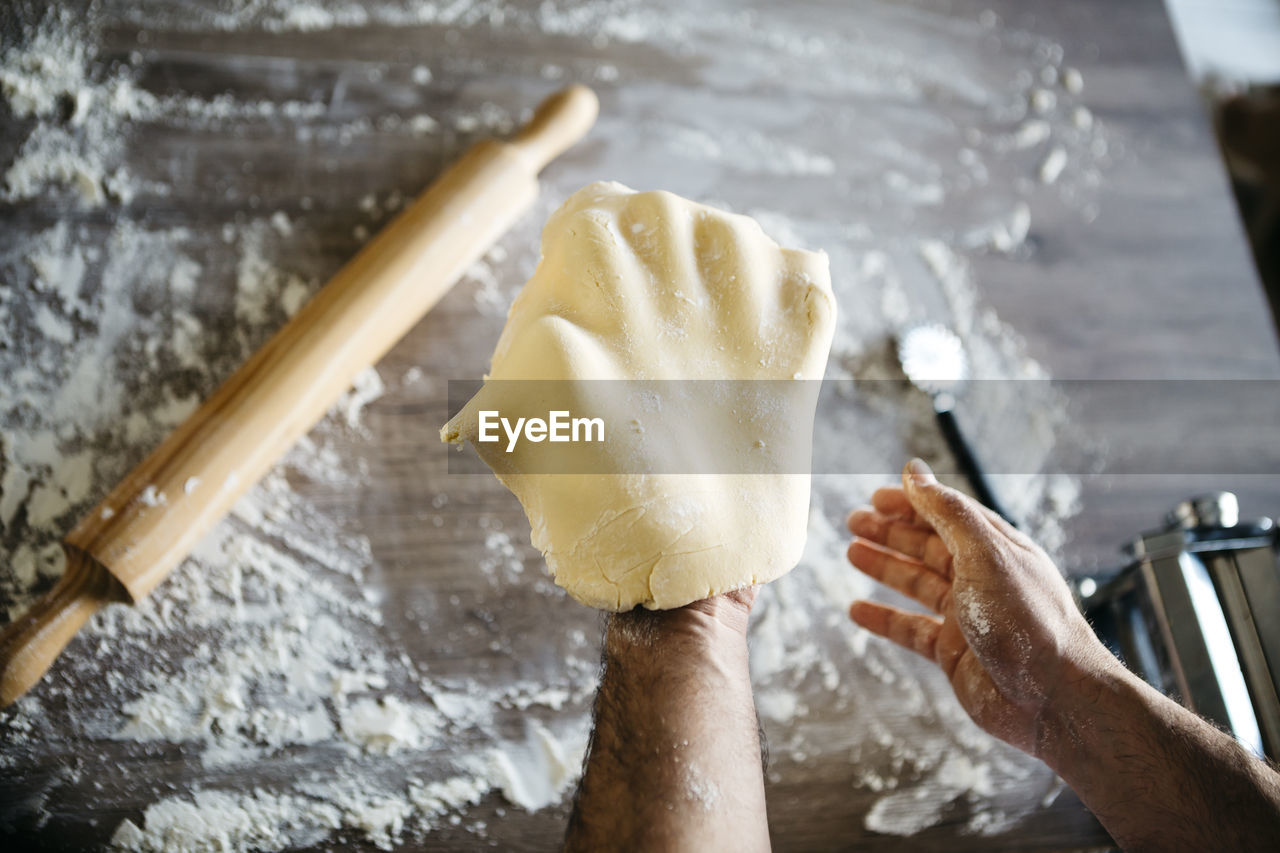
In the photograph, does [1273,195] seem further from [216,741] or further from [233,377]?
[216,741]


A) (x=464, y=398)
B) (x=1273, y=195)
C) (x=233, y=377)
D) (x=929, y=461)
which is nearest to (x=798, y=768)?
(x=929, y=461)

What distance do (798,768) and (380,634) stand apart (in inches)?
24.0

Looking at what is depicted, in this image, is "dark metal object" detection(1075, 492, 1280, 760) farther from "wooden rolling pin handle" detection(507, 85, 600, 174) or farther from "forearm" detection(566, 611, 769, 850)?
"wooden rolling pin handle" detection(507, 85, 600, 174)

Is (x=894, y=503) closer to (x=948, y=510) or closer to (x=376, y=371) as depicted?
(x=948, y=510)

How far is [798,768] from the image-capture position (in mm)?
1030

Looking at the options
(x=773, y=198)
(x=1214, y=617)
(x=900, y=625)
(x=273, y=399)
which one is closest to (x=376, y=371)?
(x=273, y=399)

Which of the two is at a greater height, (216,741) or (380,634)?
(380,634)

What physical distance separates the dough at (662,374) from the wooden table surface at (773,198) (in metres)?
0.34

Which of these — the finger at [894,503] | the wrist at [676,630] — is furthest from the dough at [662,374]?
the finger at [894,503]

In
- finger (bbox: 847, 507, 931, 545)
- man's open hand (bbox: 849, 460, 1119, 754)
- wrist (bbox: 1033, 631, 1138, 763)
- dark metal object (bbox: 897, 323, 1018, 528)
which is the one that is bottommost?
wrist (bbox: 1033, 631, 1138, 763)

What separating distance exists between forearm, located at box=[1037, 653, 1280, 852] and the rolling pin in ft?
3.10

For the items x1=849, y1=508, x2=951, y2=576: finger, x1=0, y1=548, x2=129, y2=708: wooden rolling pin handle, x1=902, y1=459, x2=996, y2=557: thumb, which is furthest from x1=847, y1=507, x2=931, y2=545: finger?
x1=0, y1=548, x2=129, y2=708: wooden rolling pin handle

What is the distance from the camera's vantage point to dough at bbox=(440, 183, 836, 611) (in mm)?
718

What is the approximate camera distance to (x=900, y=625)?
1024 millimetres
